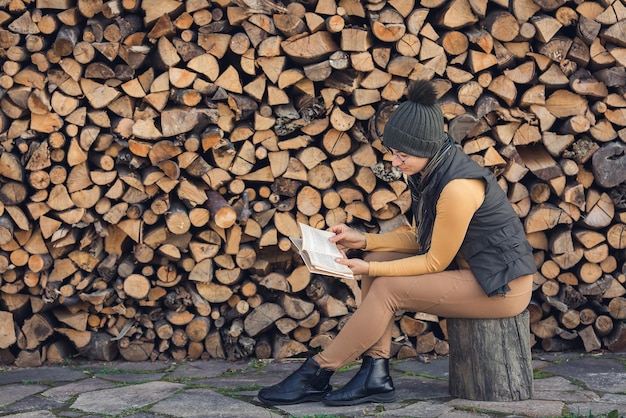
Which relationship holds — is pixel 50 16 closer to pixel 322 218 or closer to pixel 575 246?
pixel 322 218

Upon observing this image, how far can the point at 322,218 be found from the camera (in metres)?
5.00

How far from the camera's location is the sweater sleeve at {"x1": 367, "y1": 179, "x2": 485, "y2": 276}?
12.1 feet

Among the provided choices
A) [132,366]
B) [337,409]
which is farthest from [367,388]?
[132,366]

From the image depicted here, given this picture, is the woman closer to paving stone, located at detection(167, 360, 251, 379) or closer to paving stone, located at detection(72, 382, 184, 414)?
paving stone, located at detection(72, 382, 184, 414)

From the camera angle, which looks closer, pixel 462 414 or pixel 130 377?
pixel 462 414

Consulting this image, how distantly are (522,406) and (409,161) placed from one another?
4.15 ft

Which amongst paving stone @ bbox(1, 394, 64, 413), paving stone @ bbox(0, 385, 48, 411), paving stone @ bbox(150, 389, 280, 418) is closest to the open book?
paving stone @ bbox(150, 389, 280, 418)

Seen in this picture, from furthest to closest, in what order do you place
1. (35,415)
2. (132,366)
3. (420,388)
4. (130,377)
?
(132,366)
(130,377)
(420,388)
(35,415)

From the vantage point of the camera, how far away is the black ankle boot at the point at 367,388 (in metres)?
3.90

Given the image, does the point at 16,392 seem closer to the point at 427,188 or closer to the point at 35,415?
the point at 35,415

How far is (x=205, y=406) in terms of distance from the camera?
4.02 meters

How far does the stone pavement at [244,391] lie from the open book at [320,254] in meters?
0.67

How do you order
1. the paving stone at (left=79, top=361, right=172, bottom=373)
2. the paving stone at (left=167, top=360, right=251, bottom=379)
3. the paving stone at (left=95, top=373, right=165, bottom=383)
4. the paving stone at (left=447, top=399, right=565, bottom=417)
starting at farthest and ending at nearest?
the paving stone at (left=79, top=361, right=172, bottom=373) < the paving stone at (left=167, top=360, right=251, bottom=379) < the paving stone at (left=95, top=373, right=165, bottom=383) < the paving stone at (left=447, top=399, right=565, bottom=417)

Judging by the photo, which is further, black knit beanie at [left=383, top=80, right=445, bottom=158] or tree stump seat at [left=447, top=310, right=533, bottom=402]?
tree stump seat at [left=447, top=310, right=533, bottom=402]
